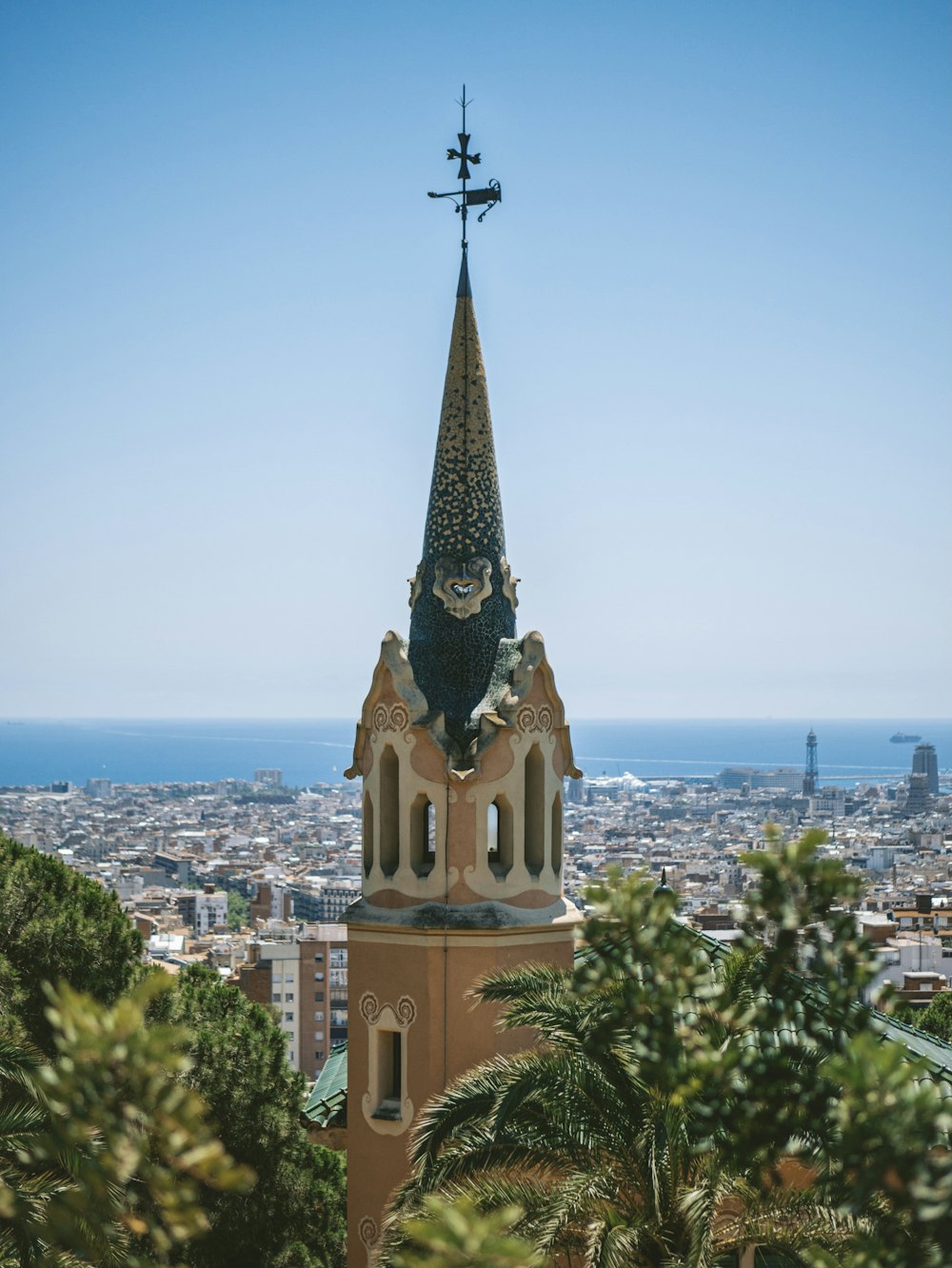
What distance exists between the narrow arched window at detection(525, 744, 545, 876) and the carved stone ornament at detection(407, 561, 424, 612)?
137cm

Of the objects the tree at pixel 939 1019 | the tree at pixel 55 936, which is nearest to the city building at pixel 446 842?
the tree at pixel 55 936

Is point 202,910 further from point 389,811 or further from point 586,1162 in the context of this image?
point 586,1162

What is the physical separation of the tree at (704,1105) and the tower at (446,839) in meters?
1.18

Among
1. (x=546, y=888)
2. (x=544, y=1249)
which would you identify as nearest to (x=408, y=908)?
(x=546, y=888)

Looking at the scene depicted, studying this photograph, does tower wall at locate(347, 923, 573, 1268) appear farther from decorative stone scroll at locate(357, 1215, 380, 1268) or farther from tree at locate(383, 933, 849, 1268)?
tree at locate(383, 933, 849, 1268)

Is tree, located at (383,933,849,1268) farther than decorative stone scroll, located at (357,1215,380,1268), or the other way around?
decorative stone scroll, located at (357,1215,380,1268)

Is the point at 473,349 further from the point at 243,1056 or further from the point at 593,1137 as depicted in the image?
the point at 243,1056

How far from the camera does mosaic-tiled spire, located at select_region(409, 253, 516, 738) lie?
10.8 m

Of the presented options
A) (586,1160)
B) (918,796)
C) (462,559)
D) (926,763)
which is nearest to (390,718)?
(462,559)

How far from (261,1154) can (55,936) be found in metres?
2.91

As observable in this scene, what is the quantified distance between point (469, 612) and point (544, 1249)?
15.0ft

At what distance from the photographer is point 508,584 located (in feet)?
36.0

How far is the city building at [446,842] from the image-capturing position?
405 inches

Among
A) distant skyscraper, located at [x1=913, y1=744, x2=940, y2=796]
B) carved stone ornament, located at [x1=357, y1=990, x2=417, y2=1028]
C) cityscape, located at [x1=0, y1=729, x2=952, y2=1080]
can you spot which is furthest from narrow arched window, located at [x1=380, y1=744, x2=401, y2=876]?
distant skyscraper, located at [x1=913, y1=744, x2=940, y2=796]
